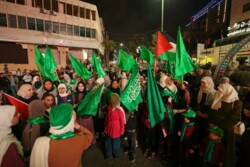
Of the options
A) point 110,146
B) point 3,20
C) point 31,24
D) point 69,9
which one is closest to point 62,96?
point 110,146

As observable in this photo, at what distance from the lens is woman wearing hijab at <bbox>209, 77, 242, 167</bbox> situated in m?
2.79

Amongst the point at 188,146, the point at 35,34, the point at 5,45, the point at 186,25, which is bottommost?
the point at 188,146

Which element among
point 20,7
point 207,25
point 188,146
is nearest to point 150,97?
point 188,146

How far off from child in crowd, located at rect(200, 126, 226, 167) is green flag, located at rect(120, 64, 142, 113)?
1610 mm

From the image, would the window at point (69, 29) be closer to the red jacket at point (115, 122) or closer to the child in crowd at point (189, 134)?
the red jacket at point (115, 122)

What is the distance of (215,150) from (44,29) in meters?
32.1

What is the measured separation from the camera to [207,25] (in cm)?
6209

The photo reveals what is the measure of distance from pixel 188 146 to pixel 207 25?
227 ft

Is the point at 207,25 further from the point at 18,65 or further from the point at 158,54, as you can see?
the point at 158,54

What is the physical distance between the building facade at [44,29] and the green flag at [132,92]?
27837 mm

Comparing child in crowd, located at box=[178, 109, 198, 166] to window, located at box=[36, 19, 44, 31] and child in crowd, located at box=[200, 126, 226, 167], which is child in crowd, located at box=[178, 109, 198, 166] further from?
window, located at box=[36, 19, 44, 31]

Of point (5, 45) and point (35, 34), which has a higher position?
point (35, 34)

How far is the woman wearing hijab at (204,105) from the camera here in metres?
4.12

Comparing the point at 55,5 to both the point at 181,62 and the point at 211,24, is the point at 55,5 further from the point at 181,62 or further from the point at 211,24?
the point at 211,24
